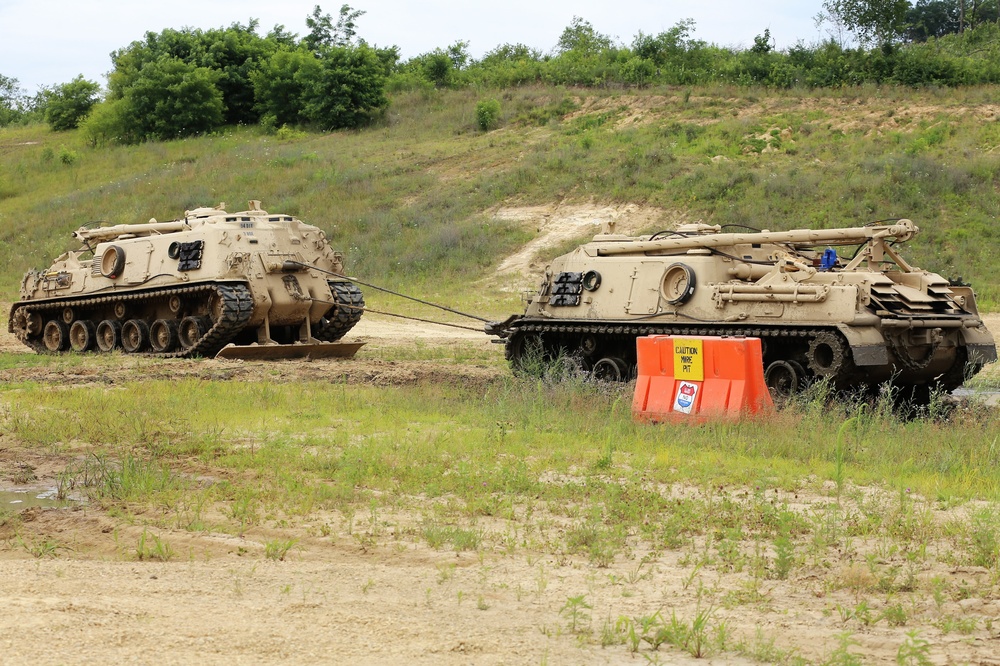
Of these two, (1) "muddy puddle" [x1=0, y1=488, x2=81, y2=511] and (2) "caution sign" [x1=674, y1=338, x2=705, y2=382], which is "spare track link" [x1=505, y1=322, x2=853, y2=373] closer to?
(2) "caution sign" [x1=674, y1=338, x2=705, y2=382]

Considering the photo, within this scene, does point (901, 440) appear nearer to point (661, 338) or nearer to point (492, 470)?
point (661, 338)

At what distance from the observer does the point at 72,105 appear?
5672 centimetres

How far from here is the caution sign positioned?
1241 cm

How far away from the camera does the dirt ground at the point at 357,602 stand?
559cm

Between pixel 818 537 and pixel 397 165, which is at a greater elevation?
pixel 397 165

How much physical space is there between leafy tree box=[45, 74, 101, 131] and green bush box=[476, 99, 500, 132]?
22149 mm

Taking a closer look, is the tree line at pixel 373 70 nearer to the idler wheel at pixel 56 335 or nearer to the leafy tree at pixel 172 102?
the leafy tree at pixel 172 102

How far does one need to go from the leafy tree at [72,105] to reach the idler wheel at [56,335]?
118ft

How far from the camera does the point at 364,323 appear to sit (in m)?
27.5

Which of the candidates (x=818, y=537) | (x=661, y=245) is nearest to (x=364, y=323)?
(x=661, y=245)

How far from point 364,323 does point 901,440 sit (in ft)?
58.8

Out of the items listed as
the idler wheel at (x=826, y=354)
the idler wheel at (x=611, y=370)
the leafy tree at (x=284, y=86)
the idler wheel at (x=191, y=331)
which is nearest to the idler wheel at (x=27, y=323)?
the idler wheel at (x=191, y=331)

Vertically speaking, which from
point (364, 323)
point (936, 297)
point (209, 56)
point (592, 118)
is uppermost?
point (209, 56)

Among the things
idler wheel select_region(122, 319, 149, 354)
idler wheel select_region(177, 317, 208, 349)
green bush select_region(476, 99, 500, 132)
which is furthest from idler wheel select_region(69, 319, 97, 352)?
green bush select_region(476, 99, 500, 132)
